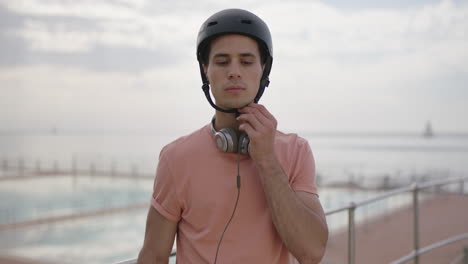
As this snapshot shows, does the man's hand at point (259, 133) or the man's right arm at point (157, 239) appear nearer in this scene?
the man's hand at point (259, 133)

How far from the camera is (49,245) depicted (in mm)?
17250

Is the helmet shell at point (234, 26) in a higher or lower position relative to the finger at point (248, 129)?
higher

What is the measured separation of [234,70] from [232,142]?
0.22 meters

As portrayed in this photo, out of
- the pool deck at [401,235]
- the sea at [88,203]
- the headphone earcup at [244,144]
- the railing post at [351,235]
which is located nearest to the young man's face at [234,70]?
the headphone earcup at [244,144]

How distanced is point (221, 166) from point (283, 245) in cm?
32

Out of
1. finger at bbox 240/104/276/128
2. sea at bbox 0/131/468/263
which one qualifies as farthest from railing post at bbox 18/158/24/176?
finger at bbox 240/104/276/128

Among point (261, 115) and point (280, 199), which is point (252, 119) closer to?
point (261, 115)

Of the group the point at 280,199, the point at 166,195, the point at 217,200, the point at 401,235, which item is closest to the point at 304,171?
the point at 280,199

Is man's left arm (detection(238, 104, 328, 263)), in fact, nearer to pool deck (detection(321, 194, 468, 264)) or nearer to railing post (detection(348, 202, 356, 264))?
railing post (detection(348, 202, 356, 264))

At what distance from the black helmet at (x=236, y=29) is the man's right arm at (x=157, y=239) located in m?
0.39

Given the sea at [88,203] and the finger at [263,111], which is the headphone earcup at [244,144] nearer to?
the finger at [263,111]

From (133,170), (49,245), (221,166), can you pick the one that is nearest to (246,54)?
(221,166)

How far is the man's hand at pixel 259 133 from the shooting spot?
1.33 metres

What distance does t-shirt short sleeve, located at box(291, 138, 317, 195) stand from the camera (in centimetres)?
142
